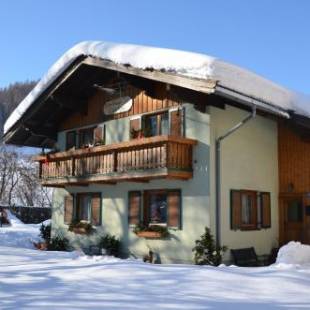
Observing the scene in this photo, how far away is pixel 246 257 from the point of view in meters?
14.1

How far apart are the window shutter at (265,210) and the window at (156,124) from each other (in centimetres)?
361

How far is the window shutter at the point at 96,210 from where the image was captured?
56.2ft

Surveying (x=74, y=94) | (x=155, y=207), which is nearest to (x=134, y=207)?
(x=155, y=207)

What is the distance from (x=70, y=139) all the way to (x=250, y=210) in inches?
294

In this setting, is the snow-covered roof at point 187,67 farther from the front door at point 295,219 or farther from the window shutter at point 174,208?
the window shutter at point 174,208

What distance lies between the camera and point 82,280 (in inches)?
319

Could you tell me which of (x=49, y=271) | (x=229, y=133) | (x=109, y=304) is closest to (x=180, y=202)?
(x=229, y=133)

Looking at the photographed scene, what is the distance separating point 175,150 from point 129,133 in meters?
2.90

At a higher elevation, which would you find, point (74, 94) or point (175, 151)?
point (74, 94)

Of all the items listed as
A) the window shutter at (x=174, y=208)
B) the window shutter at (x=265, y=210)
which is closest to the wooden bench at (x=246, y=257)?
the window shutter at (x=265, y=210)

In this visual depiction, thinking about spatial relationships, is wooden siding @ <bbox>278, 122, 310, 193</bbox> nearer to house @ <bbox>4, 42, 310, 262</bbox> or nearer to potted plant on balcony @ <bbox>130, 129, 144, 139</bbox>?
house @ <bbox>4, 42, 310, 262</bbox>

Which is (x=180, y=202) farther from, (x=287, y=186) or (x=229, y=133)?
(x=287, y=186)

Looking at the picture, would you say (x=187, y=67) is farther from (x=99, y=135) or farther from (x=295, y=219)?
(x=295, y=219)

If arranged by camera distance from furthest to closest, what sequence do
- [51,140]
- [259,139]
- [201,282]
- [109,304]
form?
[51,140], [259,139], [201,282], [109,304]
